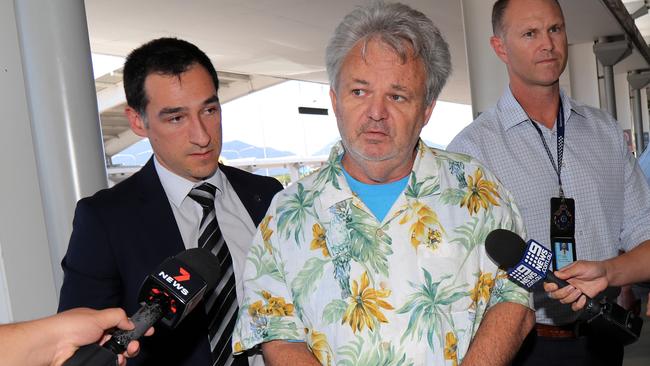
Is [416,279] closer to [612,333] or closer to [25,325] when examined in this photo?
[612,333]

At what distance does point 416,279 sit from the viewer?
1.65 meters

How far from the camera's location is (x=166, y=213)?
79.4 inches

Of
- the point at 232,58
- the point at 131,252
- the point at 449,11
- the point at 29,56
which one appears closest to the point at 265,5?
the point at 449,11

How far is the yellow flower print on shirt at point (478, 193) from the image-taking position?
5.75 feet

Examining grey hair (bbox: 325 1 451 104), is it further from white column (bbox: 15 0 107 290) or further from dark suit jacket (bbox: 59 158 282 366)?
white column (bbox: 15 0 107 290)

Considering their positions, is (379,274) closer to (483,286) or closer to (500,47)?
(483,286)

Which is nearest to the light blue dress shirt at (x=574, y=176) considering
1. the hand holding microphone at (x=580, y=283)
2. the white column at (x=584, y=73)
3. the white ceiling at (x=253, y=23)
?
the hand holding microphone at (x=580, y=283)

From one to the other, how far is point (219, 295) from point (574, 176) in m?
1.39

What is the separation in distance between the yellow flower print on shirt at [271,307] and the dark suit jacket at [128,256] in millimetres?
336

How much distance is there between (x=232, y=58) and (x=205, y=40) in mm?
2652

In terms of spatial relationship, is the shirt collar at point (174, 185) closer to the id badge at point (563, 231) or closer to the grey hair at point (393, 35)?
the grey hair at point (393, 35)

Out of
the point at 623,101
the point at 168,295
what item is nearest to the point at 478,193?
the point at 168,295

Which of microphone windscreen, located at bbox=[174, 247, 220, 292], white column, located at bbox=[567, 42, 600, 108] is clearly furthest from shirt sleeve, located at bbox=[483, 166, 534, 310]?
white column, located at bbox=[567, 42, 600, 108]

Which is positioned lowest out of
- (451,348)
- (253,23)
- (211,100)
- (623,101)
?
(451,348)
